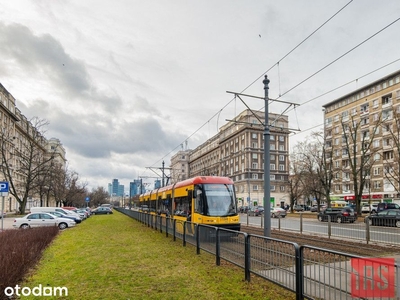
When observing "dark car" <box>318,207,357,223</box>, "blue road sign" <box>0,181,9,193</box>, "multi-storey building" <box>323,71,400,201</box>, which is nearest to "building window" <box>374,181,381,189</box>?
"multi-storey building" <box>323,71,400,201</box>

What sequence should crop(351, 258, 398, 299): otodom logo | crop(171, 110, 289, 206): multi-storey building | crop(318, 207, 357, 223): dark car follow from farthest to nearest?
crop(171, 110, 289, 206): multi-storey building < crop(318, 207, 357, 223): dark car < crop(351, 258, 398, 299): otodom logo

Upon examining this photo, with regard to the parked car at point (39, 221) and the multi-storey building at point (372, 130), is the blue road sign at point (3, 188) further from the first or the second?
the multi-storey building at point (372, 130)

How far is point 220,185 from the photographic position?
58.9 feet

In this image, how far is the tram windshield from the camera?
56.4ft

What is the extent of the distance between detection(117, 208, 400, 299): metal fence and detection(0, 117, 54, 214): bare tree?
158ft

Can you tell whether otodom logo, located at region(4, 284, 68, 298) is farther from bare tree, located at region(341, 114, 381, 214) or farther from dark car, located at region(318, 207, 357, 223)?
Answer: bare tree, located at region(341, 114, 381, 214)

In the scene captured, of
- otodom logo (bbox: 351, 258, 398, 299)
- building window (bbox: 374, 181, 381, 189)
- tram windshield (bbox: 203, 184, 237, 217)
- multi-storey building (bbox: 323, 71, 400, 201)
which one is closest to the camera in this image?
otodom logo (bbox: 351, 258, 398, 299)

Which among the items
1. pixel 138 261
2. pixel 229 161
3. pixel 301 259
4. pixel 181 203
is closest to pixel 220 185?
pixel 181 203

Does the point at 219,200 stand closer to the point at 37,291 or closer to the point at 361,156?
the point at 37,291

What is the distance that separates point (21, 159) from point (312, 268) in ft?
273

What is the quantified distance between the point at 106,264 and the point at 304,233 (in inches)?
595

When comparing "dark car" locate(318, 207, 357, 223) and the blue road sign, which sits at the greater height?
the blue road sign

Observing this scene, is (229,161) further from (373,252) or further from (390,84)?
(373,252)

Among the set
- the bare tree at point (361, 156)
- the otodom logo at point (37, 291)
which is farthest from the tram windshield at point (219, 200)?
the bare tree at point (361, 156)
